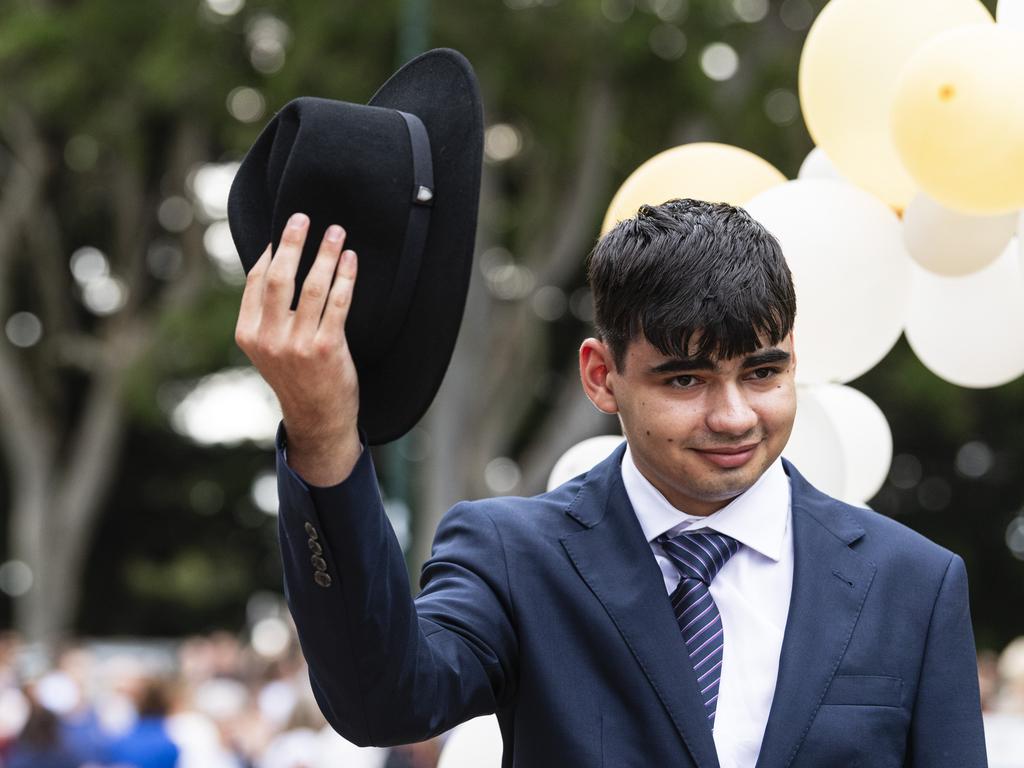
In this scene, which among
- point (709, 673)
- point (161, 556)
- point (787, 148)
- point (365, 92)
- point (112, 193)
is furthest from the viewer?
point (161, 556)

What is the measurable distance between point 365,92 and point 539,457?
3.78 meters

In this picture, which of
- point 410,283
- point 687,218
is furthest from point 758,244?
point 410,283

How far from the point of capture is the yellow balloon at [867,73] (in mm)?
3520

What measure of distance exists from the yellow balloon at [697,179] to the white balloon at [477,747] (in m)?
1.22

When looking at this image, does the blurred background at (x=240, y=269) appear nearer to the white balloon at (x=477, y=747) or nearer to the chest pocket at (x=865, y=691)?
the white balloon at (x=477, y=747)

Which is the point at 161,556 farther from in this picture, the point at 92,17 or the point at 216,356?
the point at 92,17

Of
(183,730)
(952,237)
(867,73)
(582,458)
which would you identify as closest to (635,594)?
(582,458)

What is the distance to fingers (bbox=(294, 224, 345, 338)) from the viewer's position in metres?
1.75

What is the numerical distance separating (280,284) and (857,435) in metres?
2.60

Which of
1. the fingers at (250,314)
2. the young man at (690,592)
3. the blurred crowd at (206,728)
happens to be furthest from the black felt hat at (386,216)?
the blurred crowd at (206,728)

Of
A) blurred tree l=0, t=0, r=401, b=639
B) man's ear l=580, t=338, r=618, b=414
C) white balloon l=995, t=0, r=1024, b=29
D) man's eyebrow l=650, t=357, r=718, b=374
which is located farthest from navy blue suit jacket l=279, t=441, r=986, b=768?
blurred tree l=0, t=0, r=401, b=639

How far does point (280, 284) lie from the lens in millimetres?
1734

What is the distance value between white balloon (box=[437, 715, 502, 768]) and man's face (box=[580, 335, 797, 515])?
4.97 feet

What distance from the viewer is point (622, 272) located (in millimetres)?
2121
